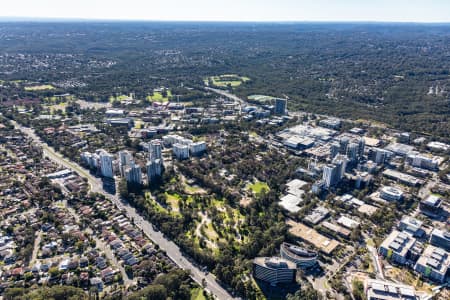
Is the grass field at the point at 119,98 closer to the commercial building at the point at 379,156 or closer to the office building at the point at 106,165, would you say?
the office building at the point at 106,165

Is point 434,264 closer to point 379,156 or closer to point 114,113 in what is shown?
point 379,156

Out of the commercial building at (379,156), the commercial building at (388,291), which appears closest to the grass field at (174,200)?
the commercial building at (388,291)

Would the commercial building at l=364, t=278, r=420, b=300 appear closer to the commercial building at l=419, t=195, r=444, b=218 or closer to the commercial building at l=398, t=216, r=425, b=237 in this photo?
the commercial building at l=398, t=216, r=425, b=237

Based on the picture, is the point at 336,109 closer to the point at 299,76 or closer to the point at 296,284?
the point at 299,76

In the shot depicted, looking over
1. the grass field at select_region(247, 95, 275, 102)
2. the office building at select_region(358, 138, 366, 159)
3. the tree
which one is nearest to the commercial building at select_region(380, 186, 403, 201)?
the office building at select_region(358, 138, 366, 159)

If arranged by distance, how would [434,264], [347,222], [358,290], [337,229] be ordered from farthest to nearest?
[347,222]
[337,229]
[434,264]
[358,290]

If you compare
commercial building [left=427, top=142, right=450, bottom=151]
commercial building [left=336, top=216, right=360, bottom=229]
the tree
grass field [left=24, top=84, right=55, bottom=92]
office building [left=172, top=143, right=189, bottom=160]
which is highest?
grass field [left=24, top=84, right=55, bottom=92]

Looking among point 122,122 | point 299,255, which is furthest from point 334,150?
point 122,122
